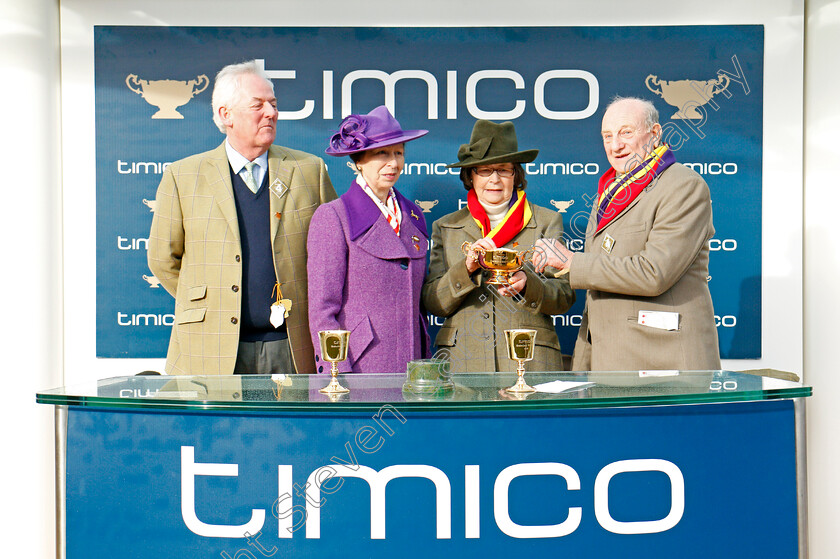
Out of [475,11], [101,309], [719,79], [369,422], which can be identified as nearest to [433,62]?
[475,11]

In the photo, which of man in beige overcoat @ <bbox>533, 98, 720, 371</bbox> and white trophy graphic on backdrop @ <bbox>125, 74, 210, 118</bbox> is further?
white trophy graphic on backdrop @ <bbox>125, 74, 210, 118</bbox>

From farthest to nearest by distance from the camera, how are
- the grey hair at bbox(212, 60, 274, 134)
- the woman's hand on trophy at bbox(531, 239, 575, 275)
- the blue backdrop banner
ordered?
the blue backdrop banner < the grey hair at bbox(212, 60, 274, 134) < the woman's hand on trophy at bbox(531, 239, 575, 275)

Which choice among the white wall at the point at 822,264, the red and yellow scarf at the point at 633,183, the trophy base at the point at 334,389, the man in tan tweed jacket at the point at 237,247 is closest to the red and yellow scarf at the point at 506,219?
the red and yellow scarf at the point at 633,183

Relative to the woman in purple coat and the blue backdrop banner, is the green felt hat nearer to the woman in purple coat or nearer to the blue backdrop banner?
the woman in purple coat

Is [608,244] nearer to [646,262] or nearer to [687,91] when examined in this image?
[646,262]

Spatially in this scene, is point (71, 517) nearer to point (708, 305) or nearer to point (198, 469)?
point (198, 469)

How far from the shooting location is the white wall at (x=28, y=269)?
3803mm

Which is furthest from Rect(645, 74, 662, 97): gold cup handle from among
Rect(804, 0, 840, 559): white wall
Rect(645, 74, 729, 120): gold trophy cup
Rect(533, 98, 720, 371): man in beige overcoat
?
Rect(533, 98, 720, 371): man in beige overcoat

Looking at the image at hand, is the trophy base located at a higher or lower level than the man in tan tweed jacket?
lower

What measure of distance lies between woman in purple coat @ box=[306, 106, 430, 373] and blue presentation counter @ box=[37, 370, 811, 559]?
3.09 ft

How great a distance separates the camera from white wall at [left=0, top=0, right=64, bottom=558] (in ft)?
12.5

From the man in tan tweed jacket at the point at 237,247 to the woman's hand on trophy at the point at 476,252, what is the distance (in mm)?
788

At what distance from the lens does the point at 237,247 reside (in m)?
3.28

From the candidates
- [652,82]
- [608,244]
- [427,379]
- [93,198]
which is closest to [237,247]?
[93,198]
